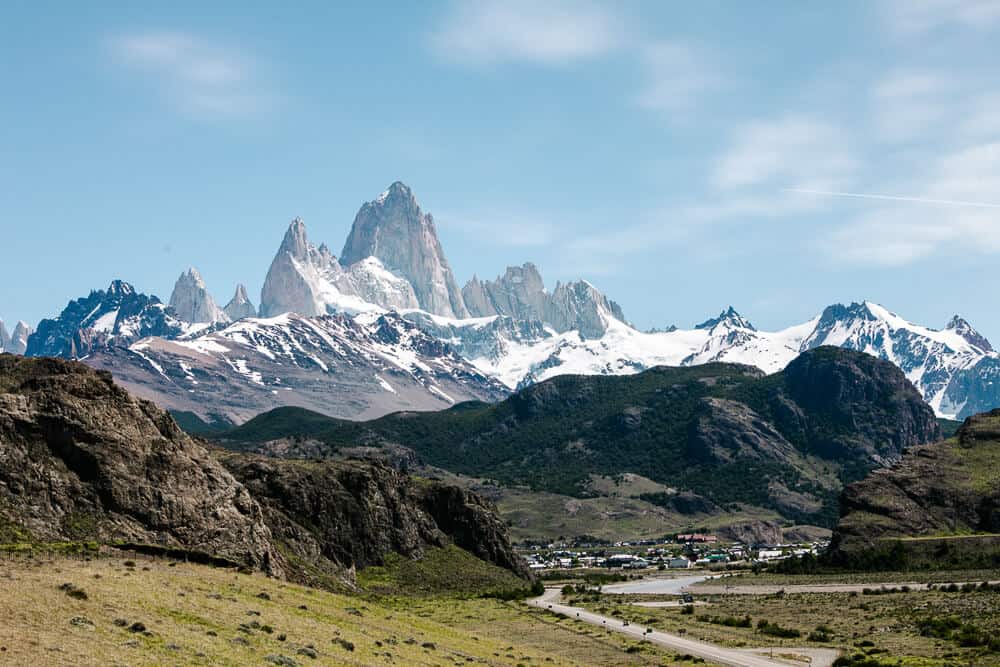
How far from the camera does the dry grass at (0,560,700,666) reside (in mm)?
55250

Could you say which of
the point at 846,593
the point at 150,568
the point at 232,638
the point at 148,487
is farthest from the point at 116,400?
the point at 846,593

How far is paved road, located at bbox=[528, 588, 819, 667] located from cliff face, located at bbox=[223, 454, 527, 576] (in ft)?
82.6

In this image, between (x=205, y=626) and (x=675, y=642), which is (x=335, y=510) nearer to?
(x=675, y=642)

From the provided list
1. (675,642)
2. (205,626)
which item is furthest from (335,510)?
(205,626)

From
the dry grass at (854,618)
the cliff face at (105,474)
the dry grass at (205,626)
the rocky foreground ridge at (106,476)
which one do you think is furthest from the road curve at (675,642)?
the cliff face at (105,474)

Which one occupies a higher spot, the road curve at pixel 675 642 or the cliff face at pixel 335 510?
the cliff face at pixel 335 510

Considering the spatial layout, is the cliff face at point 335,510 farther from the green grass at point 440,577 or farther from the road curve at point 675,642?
the road curve at point 675,642

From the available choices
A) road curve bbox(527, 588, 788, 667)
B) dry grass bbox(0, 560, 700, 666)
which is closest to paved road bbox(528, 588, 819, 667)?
road curve bbox(527, 588, 788, 667)

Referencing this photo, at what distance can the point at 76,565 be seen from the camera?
75.4m

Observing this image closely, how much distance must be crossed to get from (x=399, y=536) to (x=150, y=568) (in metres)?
98.5

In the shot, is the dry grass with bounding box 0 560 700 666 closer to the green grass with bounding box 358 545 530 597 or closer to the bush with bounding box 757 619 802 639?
the bush with bounding box 757 619 802 639

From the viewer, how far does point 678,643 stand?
121 metres

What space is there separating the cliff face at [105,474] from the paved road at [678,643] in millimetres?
41175

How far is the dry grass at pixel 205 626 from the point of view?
5525 centimetres
